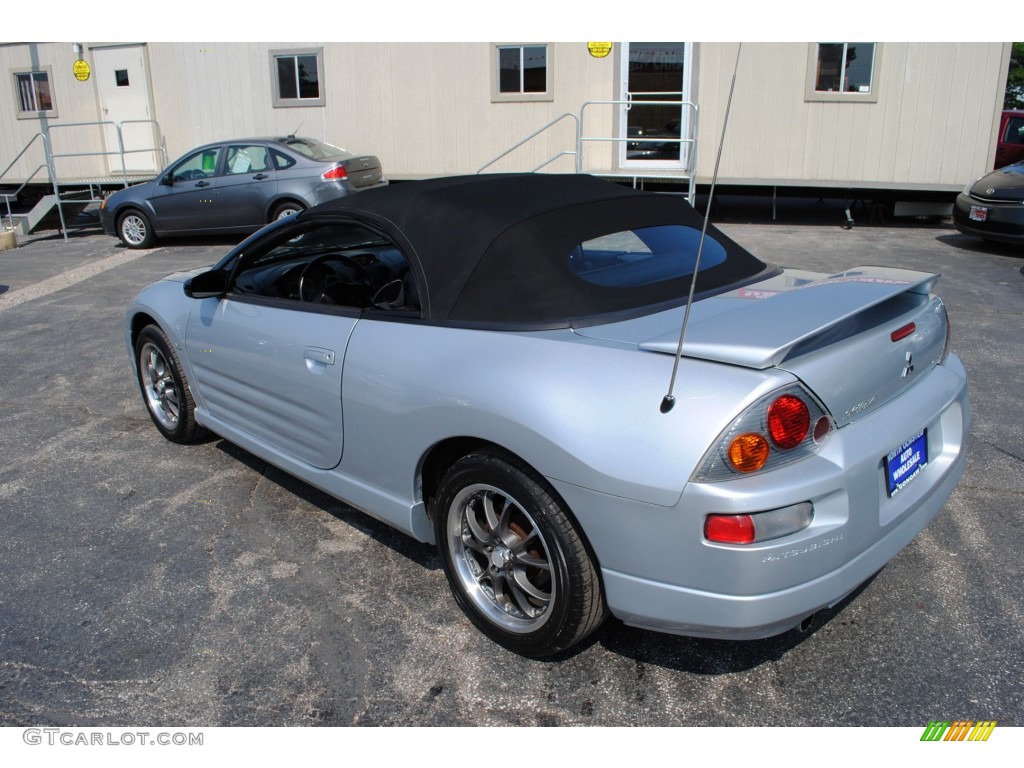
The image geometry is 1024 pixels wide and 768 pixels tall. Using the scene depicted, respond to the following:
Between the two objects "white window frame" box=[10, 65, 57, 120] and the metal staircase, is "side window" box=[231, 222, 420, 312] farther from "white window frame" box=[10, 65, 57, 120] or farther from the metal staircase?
"white window frame" box=[10, 65, 57, 120]

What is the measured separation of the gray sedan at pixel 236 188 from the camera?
1163 centimetres

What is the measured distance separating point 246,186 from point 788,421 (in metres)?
10.9

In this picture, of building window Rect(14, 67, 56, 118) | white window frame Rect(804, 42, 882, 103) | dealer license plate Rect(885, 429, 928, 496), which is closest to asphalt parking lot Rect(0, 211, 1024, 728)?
dealer license plate Rect(885, 429, 928, 496)

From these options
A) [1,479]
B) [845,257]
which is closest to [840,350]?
[1,479]

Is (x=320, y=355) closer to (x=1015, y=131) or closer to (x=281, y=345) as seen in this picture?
(x=281, y=345)

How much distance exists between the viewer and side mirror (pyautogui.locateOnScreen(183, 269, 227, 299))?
3869mm

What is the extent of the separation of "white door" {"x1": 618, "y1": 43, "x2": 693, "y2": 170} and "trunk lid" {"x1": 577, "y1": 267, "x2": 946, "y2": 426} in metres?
Answer: 10.1

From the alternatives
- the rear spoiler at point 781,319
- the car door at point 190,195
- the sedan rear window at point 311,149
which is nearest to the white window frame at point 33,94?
the car door at point 190,195

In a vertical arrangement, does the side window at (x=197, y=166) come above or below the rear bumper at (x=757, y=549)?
above

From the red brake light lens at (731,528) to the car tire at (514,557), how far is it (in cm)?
43

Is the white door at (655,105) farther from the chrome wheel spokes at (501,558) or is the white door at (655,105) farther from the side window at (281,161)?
the chrome wheel spokes at (501,558)

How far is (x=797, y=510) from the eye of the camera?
2.30 m

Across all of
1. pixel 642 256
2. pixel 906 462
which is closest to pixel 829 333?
pixel 906 462

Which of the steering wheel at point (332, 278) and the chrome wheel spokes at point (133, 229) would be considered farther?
the chrome wheel spokes at point (133, 229)
